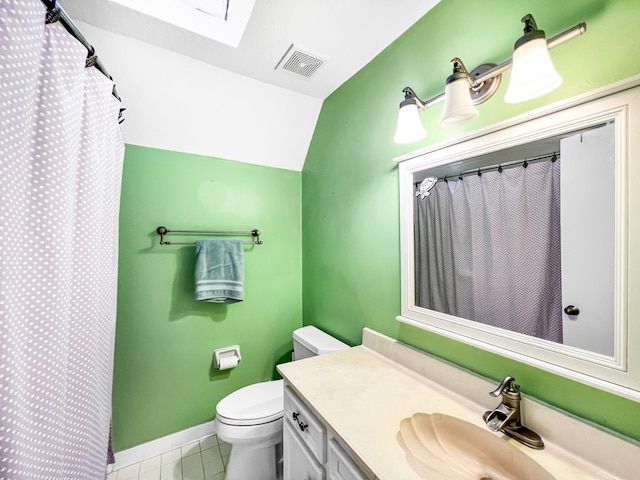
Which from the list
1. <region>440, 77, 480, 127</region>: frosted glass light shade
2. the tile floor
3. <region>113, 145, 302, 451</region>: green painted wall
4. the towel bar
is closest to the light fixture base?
<region>440, 77, 480, 127</region>: frosted glass light shade

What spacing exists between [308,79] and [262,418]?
6.62 feet

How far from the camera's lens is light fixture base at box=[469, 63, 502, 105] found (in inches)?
35.5

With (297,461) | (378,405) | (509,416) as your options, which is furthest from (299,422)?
(509,416)

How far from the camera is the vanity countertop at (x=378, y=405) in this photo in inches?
26.5

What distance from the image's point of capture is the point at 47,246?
70cm

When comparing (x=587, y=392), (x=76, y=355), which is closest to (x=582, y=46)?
(x=587, y=392)

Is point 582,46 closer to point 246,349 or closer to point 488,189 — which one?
point 488,189

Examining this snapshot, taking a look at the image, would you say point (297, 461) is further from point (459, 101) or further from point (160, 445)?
point (459, 101)

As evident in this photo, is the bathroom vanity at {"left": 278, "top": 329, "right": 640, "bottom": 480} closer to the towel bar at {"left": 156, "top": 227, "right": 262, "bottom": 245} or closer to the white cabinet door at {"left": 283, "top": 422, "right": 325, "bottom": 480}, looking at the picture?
the white cabinet door at {"left": 283, "top": 422, "right": 325, "bottom": 480}

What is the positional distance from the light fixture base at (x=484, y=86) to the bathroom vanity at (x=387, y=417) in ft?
3.37

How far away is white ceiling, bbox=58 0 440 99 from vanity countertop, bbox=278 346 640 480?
1561 millimetres

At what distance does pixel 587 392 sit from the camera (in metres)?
0.71

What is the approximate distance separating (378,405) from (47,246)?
1150 mm

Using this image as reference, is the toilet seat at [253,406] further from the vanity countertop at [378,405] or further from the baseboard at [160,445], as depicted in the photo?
the baseboard at [160,445]
